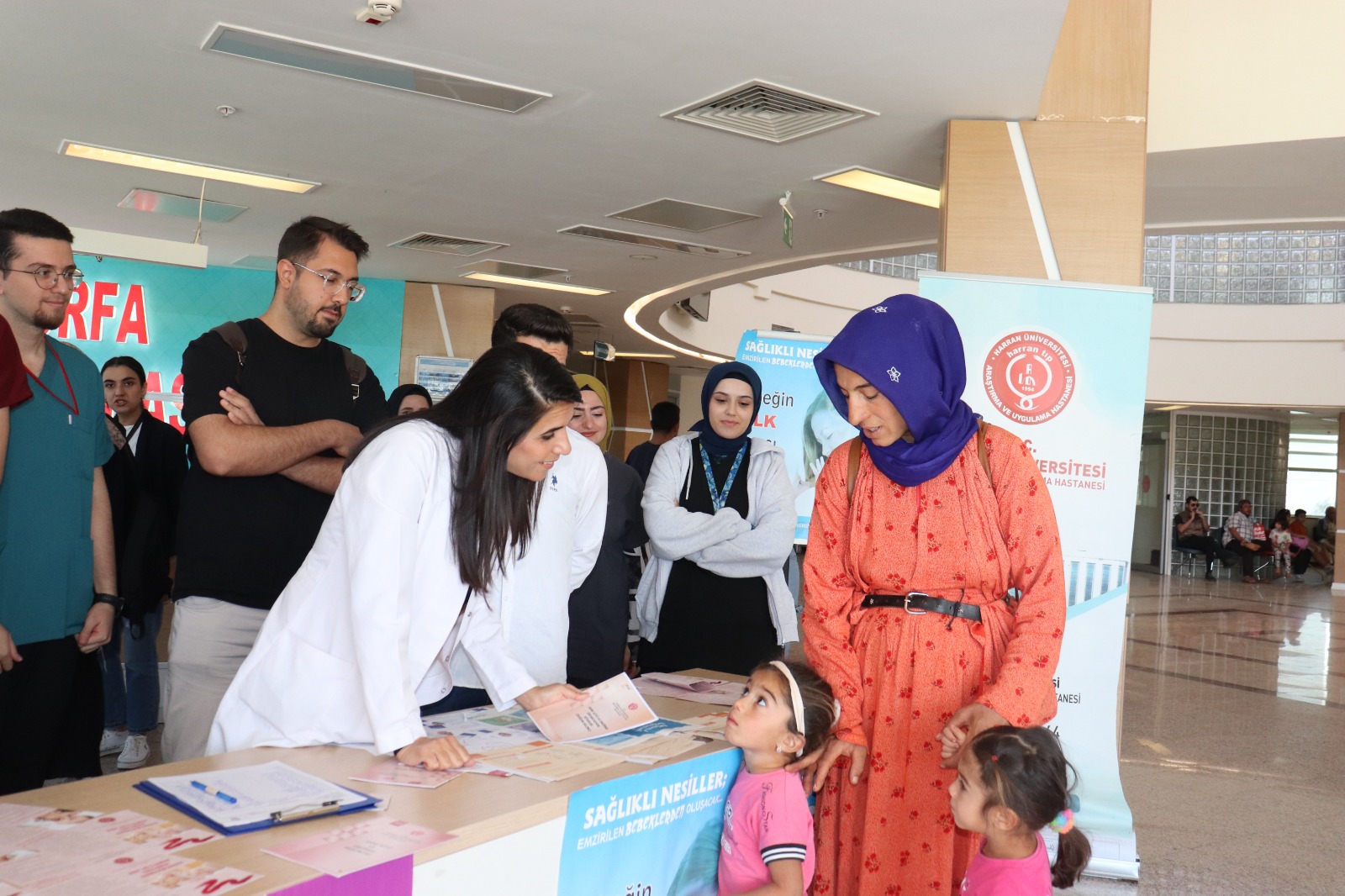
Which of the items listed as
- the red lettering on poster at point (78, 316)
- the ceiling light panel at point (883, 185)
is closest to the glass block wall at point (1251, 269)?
the ceiling light panel at point (883, 185)

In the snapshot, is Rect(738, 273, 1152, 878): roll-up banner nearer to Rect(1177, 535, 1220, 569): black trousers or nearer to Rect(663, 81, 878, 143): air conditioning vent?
Rect(663, 81, 878, 143): air conditioning vent

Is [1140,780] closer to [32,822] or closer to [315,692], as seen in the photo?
[315,692]

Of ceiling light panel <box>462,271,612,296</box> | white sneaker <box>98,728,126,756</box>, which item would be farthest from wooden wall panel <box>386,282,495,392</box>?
white sneaker <box>98,728,126,756</box>

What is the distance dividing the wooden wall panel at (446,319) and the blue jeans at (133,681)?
606 centimetres

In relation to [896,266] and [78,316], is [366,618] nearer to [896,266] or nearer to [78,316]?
[78,316]

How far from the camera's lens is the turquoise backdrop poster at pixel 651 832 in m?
1.90

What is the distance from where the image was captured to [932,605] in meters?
2.19

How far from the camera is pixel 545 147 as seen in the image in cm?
608

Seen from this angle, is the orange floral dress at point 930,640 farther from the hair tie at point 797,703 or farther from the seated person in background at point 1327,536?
the seated person in background at point 1327,536

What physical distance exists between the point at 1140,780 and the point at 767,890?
4.01m

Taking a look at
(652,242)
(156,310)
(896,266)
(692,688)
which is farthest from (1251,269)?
(692,688)

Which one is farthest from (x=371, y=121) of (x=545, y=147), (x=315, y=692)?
(x=315, y=692)

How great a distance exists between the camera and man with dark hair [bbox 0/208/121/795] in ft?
9.32

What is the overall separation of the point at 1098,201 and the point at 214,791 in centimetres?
436
